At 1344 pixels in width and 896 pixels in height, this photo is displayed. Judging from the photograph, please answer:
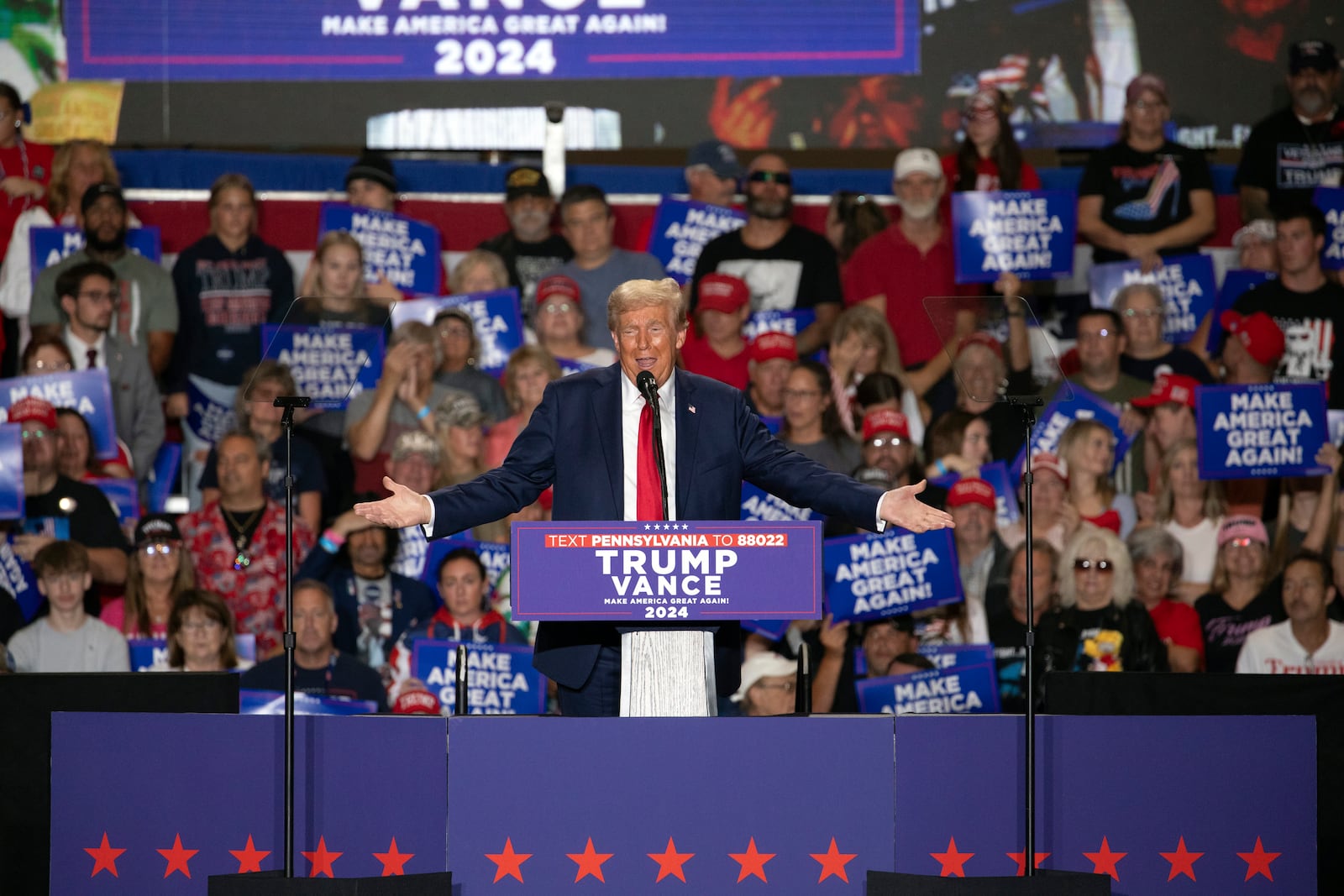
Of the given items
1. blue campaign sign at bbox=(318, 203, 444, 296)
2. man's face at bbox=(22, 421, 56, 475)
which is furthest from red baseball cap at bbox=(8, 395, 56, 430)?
blue campaign sign at bbox=(318, 203, 444, 296)

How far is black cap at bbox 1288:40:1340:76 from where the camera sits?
7.30 meters

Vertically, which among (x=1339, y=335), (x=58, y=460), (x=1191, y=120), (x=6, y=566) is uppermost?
(x=1191, y=120)

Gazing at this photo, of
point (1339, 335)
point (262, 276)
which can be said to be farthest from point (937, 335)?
point (262, 276)

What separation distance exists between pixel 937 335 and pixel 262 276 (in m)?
2.93

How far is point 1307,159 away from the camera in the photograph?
7.26 m

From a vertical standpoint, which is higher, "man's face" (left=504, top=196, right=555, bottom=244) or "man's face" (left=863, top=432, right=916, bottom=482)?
"man's face" (left=504, top=196, right=555, bottom=244)

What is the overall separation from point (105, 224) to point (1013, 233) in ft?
12.7

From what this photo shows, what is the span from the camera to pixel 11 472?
6039 mm

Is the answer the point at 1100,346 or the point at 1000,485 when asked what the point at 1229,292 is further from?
the point at 1000,485

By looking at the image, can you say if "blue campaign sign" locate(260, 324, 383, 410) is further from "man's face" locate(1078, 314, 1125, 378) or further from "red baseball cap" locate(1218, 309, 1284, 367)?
"red baseball cap" locate(1218, 309, 1284, 367)

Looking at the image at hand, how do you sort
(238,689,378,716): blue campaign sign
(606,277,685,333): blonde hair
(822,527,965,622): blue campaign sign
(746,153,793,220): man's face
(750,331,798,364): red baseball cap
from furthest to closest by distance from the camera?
(746,153,793,220): man's face
(750,331,798,364): red baseball cap
(822,527,965,622): blue campaign sign
(238,689,378,716): blue campaign sign
(606,277,685,333): blonde hair

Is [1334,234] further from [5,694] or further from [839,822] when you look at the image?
Result: [5,694]

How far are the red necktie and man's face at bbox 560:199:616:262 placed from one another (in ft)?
11.8

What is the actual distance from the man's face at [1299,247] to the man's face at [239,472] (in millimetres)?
4380
